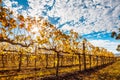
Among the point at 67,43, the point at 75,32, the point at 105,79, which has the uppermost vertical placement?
the point at 75,32

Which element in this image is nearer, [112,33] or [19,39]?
[19,39]

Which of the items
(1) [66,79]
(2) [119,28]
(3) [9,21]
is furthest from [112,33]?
(3) [9,21]

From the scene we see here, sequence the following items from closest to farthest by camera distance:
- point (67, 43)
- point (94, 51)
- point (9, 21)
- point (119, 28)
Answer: point (9, 21)
point (67, 43)
point (119, 28)
point (94, 51)

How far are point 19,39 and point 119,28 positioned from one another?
3352 centimetres

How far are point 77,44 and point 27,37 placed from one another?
1492cm

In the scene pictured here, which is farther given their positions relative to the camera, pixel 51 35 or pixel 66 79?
pixel 51 35

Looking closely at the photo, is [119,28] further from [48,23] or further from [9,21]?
[9,21]

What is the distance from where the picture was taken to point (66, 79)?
18250 millimetres

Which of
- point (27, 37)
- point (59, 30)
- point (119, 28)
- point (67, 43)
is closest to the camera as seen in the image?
point (27, 37)

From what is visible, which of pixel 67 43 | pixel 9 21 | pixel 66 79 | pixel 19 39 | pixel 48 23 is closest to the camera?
pixel 9 21

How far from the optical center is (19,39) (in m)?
23.5

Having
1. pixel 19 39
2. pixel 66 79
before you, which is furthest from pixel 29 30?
pixel 66 79

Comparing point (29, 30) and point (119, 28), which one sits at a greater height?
point (119, 28)

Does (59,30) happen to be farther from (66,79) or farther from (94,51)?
(94,51)
